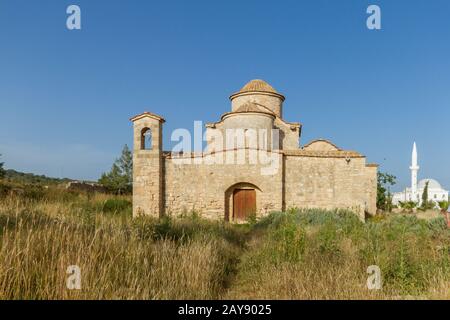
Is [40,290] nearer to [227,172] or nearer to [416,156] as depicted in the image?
[227,172]

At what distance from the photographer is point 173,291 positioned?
133 inches

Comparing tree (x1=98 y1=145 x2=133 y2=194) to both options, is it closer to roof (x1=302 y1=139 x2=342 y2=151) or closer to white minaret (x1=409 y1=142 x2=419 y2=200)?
roof (x1=302 y1=139 x2=342 y2=151)

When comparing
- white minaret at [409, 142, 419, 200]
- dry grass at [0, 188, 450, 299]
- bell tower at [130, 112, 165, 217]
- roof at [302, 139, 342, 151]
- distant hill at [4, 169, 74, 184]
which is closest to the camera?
dry grass at [0, 188, 450, 299]

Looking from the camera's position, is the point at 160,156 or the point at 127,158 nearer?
the point at 160,156

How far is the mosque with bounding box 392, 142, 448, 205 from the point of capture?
3254 cm

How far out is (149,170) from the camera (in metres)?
12.8

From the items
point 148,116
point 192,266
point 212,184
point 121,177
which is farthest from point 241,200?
point 121,177

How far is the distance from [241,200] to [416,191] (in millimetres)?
32108

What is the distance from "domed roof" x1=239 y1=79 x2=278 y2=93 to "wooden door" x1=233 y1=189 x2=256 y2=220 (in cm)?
898

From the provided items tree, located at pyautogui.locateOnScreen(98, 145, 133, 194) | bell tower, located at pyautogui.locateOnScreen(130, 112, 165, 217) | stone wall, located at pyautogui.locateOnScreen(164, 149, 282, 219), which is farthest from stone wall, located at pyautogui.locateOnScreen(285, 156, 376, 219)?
tree, located at pyautogui.locateOnScreen(98, 145, 133, 194)

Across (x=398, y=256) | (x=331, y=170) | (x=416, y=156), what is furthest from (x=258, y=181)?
(x=416, y=156)

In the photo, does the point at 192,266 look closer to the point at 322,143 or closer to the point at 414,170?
the point at 322,143
